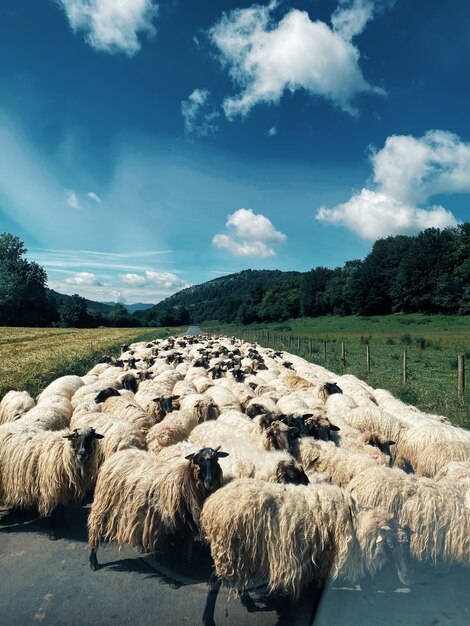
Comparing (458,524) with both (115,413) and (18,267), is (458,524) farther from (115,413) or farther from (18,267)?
(18,267)

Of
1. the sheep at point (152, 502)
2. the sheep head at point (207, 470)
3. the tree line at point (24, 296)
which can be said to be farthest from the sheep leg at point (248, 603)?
the tree line at point (24, 296)

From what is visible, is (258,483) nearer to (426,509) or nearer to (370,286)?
(426,509)

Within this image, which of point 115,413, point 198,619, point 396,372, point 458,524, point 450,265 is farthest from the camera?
point 450,265

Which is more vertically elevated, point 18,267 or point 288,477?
point 18,267

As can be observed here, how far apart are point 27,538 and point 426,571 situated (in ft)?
19.9

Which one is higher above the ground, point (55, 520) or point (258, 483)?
point (258, 483)

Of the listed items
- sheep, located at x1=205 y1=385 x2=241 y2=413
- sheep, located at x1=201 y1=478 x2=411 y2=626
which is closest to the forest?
sheep, located at x1=205 y1=385 x2=241 y2=413

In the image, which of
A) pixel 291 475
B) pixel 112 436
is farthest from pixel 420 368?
pixel 112 436

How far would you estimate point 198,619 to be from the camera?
4.74 meters

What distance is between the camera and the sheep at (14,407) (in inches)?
390

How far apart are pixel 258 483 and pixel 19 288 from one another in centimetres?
8847

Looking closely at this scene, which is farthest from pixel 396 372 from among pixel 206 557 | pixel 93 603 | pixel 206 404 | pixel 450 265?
pixel 450 265

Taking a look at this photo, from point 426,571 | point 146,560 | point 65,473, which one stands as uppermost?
point 65,473

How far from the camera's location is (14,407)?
402 inches
